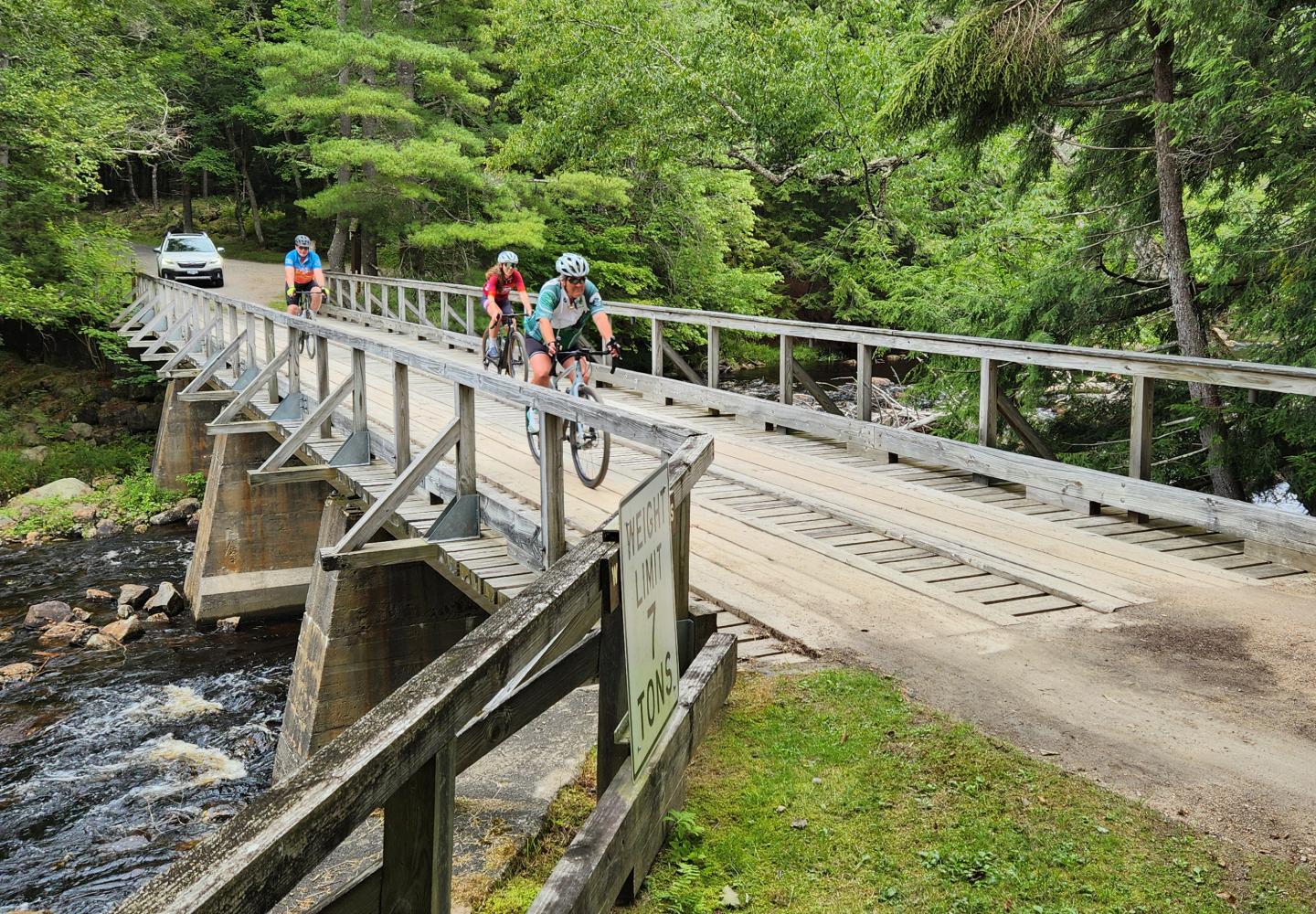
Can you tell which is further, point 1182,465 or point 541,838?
point 1182,465

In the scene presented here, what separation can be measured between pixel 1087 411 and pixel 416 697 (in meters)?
9.77

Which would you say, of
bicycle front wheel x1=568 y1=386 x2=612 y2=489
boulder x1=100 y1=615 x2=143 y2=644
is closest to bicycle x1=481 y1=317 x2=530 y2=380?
bicycle front wheel x1=568 y1=386 x2=612 y2=489

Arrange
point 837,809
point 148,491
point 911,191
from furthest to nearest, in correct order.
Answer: point 148,491
point 911,191
point 837,809

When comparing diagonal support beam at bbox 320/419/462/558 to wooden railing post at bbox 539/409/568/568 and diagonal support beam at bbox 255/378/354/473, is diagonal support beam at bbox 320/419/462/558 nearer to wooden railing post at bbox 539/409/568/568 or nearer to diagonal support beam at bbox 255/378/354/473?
wooden railing post at bbox 539/409/568/568

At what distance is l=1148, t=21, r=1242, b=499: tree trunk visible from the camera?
361 inches

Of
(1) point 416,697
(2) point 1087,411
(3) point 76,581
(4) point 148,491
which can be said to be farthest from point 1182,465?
(4) point 148,491

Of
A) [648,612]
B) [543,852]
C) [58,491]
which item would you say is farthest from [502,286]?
[58,491]

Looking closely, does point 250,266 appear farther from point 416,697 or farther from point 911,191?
point 416,697

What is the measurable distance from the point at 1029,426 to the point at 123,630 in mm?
10305

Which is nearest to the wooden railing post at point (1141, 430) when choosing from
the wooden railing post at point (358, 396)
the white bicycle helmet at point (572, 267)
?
the white bicycle helmet at point (572, 267)

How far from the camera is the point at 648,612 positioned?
127 inches

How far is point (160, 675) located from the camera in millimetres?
12133

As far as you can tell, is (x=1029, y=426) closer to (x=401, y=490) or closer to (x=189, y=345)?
(x=401, y=490)

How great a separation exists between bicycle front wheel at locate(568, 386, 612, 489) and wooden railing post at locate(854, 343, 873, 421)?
2.95 metres
